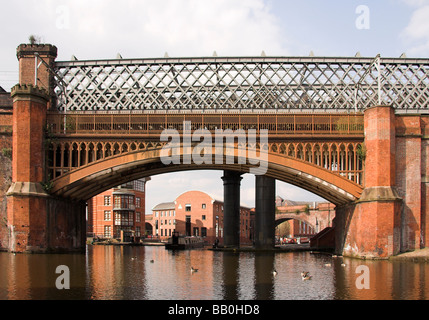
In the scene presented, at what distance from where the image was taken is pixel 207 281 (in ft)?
87.7

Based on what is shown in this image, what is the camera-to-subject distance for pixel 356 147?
136 feet

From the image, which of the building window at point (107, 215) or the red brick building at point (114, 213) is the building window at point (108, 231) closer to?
the red brick building at point (114, 213)

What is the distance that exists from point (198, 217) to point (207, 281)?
87690 mm

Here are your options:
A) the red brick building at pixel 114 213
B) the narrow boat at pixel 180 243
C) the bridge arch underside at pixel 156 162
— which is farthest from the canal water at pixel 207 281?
the red brick building at pixel 114 213

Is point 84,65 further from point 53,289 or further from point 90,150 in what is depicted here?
point 53,289

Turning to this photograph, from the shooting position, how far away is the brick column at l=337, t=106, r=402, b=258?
127 ft

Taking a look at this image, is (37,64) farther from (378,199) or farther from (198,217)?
(198,217)

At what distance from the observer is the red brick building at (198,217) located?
11294 centimetres

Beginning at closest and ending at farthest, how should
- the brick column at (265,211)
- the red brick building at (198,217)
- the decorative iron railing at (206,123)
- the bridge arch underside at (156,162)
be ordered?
the bridge arch underside at (156,162)
the decorative iron railing at (206,123)
the brick column at (265,211)
the red brick building at (198,217)

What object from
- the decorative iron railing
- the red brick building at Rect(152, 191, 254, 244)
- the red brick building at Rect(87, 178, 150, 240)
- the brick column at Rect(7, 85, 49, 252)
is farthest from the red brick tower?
the red brick building at Rect(152, 191, 254, 244)

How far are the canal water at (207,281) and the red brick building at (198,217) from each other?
7447 centimetres

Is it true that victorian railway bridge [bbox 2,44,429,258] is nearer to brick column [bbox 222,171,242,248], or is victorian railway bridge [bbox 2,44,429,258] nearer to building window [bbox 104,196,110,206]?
brick column [bbox 222,171,242,248]

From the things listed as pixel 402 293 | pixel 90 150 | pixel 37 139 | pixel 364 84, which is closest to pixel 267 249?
pixel 364 84
